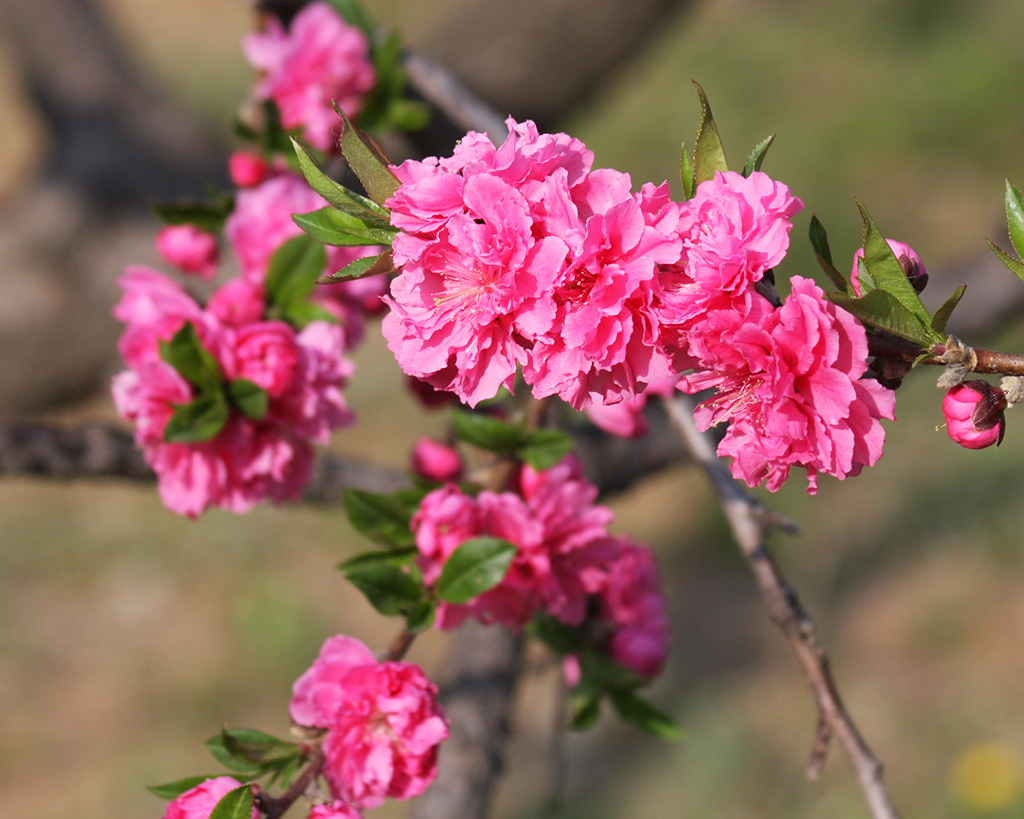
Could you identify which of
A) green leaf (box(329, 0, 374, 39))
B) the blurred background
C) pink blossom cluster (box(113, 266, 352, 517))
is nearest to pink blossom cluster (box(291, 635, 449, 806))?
pink blossom cluster (box(113, 266, 352, 517))

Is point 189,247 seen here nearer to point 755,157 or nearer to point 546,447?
point 546,447

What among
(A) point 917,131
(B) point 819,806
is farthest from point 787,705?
(A) point 917,131

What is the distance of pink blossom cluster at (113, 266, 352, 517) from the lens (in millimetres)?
756

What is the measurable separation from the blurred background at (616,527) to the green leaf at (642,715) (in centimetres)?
28

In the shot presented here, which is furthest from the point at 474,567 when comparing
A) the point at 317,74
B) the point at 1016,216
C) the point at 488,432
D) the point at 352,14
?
the point at 352,14

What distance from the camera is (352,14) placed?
1141 millimetres

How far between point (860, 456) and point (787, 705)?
2.10 m

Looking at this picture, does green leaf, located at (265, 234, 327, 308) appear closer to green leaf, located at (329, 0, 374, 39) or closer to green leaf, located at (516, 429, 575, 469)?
green leaf, located at (516, 429, 575, 469)

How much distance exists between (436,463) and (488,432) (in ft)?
0.55

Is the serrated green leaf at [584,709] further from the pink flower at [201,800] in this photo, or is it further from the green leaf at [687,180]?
the green leaf at [687,180]

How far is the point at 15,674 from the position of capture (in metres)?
2.68

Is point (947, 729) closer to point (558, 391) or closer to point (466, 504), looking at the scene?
point (466, 504)

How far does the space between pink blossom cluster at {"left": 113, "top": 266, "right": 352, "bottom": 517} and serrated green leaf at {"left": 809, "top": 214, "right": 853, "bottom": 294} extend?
0.43 m

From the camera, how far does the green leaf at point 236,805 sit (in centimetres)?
54
